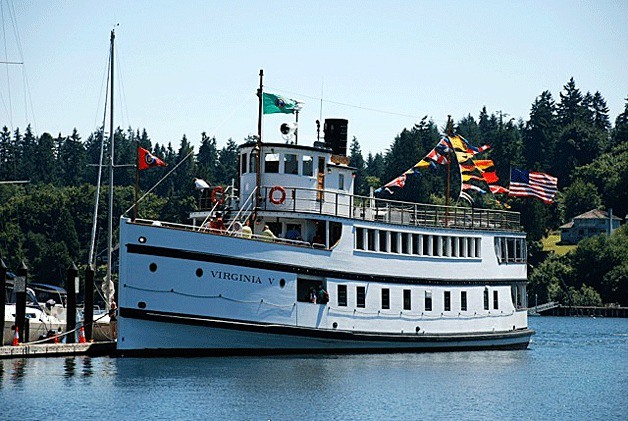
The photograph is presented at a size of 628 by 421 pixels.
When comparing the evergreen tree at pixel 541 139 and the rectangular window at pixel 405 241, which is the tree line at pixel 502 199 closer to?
the evergreen tree at pixel 541 139

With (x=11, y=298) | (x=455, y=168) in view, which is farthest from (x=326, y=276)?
(x=455, y=168)

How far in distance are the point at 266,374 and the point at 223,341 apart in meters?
3.13

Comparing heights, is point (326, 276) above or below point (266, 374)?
above

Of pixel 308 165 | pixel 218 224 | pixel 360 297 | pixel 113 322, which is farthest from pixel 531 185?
pixel 113 322

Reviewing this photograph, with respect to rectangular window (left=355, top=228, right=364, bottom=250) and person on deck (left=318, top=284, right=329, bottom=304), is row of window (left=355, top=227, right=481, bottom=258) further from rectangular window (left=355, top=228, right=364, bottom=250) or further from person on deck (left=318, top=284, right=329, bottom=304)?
person on deck (left=318, top=284, right=329, bottom=304)

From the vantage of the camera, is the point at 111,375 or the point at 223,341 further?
the point at 223,341

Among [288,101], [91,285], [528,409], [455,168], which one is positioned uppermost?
[455,168]

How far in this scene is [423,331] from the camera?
48625mm

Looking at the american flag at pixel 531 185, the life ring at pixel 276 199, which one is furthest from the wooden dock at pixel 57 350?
the american flag at pixel 531 185

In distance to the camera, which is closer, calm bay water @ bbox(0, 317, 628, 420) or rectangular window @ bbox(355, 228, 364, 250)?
calm bay water @ bbox(0, 317, 628, 420)

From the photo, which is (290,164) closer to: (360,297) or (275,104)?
(275,104)

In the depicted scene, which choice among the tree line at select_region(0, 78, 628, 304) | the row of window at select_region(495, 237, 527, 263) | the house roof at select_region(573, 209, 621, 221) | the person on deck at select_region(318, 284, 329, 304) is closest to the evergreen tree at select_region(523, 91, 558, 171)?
the tree line at select_region(0, 78, 628, 304)

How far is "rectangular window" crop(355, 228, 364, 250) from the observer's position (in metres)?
45.4

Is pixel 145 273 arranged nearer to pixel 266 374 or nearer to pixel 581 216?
pixel 266 374
